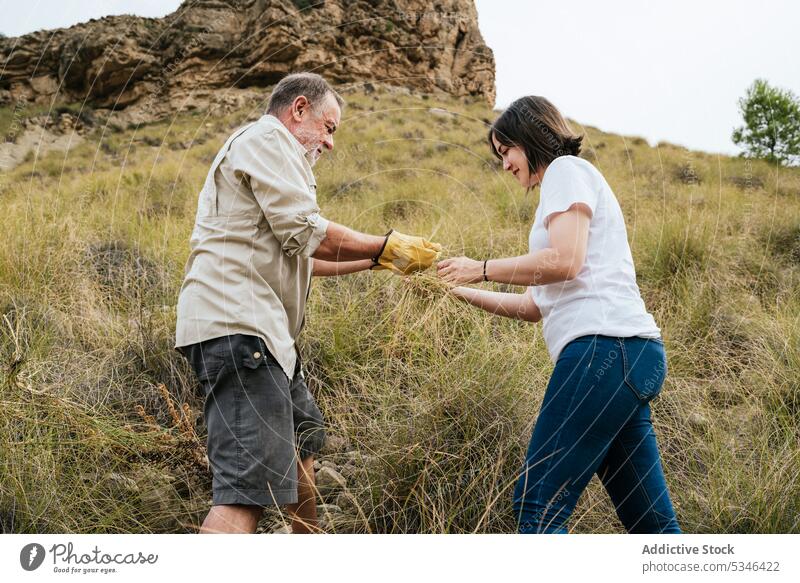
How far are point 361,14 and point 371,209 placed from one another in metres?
12.4

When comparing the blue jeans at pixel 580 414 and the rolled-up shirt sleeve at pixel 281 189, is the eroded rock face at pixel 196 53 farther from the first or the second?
the blue jeans at pixel 580 414

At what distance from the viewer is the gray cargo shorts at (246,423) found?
1.73 metres

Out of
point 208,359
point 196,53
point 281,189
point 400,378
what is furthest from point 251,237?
point 196,53

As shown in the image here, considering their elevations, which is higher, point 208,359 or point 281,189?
point 281,189

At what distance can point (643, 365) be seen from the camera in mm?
1551

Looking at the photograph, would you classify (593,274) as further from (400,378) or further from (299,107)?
(400,378)

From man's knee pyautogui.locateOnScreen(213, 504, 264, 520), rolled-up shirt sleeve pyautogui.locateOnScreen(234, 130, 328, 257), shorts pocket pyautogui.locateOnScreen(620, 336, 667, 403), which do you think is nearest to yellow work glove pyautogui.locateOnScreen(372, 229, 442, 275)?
rolled-up shirt sleeve pyautogui.locateOnScreen(234, 130, 328, 257)

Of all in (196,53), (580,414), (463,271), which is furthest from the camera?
(196,53)

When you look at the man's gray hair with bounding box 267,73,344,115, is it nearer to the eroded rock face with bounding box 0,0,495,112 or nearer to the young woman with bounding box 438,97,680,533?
the young woman with bounding box 438,97,680,533

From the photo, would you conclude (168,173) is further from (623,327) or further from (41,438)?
(623,327)

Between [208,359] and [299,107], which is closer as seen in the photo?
[208,359]

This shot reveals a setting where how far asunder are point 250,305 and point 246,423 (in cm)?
35

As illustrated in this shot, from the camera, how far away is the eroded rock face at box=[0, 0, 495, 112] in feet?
65.8

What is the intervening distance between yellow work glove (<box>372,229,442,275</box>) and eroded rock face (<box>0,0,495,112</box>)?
1618 centimetres
